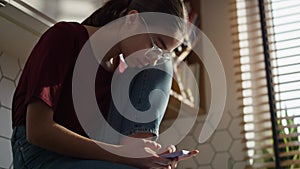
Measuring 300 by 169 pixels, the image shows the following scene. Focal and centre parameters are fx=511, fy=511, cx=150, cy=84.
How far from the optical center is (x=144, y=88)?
0.99m

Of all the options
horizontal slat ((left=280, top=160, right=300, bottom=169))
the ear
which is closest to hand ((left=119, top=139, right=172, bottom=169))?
the ear

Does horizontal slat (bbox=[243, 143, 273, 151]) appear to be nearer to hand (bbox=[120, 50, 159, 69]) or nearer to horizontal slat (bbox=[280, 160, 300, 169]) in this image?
horizontal slat (bbox=[280, 160, 300, 169])

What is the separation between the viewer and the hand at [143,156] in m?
0.82

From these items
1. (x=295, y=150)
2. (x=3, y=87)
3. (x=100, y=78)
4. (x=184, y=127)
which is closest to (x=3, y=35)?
(x=3, y=87)

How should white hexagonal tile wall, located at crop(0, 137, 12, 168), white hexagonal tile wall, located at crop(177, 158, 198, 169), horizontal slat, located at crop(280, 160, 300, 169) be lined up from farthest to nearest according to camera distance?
1. white hexagonal tile wall, located at crop(177, 158, 198, 169)
2. horizontal slat, located at crop(280, 160, 300, 169)
3. white hexagonal tile wall, located at crop(0, 137, 12, 168)

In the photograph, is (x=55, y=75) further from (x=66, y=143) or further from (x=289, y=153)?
(x=289, y=153)

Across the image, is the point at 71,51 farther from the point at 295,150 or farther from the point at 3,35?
the point at 295,150

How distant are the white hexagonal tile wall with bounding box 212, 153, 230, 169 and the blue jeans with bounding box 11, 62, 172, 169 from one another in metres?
0.68

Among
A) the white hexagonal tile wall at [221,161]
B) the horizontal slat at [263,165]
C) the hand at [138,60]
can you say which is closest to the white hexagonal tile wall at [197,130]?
the white hexagonal tile wall at [221,161]

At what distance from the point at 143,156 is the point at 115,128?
139 mm

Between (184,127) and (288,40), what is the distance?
1.50ft

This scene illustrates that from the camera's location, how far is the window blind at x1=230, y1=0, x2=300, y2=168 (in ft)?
5.15

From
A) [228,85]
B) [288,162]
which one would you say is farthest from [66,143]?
[228,85]

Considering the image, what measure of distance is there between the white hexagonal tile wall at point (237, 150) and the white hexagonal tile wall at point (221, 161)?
21 millimetres
